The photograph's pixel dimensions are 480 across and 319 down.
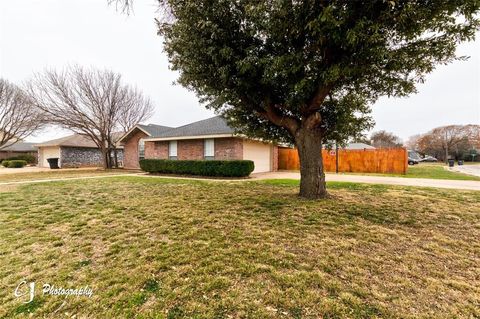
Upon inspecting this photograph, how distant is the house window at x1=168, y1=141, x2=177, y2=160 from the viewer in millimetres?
16630

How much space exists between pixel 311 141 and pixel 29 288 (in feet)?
19.8

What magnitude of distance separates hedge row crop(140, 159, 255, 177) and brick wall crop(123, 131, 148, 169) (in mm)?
5086

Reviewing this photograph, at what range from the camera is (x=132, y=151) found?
2048cm

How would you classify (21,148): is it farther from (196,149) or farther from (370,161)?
(370,161)

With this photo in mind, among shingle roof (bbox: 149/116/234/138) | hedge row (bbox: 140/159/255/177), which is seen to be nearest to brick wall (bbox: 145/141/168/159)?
shingle roof (bbox: 149/116/234/138)

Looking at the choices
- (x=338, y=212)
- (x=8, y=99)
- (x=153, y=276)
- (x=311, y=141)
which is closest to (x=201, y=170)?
(x=311, y=141)

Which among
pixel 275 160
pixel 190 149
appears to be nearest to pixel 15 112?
pixel 190 149

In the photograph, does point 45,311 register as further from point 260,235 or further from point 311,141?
point 311,141

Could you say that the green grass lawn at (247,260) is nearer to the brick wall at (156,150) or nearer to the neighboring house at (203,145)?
the neighboring house at (203,145)

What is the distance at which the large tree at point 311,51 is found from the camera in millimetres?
3924

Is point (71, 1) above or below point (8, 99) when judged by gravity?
below

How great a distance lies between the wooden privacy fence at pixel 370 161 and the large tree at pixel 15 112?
2392 cm

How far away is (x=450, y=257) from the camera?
9.77ft

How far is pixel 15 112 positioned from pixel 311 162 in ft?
91.7
